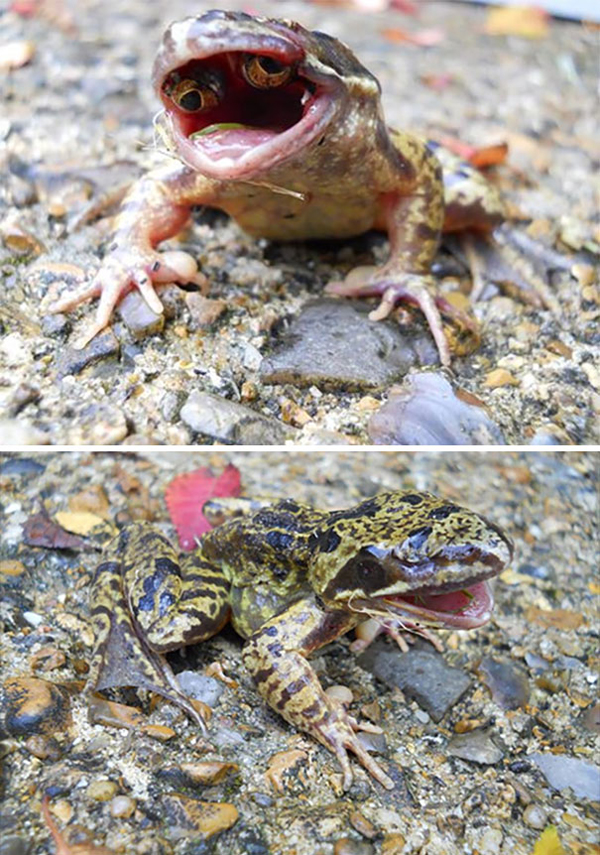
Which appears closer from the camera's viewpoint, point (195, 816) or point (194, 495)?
point (195, 816)

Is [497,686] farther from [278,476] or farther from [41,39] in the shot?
[41,39]

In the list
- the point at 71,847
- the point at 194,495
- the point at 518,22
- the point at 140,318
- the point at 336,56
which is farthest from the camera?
the point at 518,22

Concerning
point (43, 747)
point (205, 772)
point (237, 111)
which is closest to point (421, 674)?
point (205, 772)

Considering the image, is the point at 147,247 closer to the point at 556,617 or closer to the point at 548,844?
the point at 556,617

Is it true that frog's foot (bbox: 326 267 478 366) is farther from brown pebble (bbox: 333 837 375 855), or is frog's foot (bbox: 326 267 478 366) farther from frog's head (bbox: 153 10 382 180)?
brown pebble (bbox: 333 837 375 855)

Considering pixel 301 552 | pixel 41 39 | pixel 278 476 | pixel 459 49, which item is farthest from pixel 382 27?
pixel 301 552

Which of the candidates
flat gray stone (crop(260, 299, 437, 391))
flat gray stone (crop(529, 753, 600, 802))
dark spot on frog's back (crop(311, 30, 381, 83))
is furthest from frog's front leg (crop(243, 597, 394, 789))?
dark spot on frog's back (crop(311, 30, 381, 83))

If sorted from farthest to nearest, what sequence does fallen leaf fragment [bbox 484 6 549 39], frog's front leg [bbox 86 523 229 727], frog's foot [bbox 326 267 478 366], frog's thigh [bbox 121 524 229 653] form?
fallen leaf fragment [bbox 484 6 549 39] < frog's foot [bbox 326 267 478 366] < frog's thigh [bbox 121 524 229 653] < frog's front leg [bbox 86 523 229 727]
